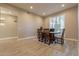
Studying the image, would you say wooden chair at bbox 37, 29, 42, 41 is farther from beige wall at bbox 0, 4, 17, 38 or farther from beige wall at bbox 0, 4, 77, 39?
beige wall at bbox 0, 4, 17, 38

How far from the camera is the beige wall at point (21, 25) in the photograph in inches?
123

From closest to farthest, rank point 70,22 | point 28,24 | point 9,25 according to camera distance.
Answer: point 70,22 < point 9,25 < point 28,24

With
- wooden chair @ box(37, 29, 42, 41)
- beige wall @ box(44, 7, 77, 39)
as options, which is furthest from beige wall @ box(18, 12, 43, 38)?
beige wall @ box(44, 7, 77, 39)

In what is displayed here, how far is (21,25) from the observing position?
3350 mm

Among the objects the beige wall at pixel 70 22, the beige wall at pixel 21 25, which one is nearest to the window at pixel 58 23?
the beige wall at pixel 70 22

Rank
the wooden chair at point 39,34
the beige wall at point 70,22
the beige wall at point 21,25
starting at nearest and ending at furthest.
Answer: the beige wall at point 70,22, the beige wall at point 21,25, the wooden chair at point 39,34

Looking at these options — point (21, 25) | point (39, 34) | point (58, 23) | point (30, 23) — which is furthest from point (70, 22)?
point (21, 25)

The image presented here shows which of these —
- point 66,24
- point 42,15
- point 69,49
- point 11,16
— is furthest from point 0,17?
point 69,49

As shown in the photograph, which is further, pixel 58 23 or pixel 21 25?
pixel 21 25

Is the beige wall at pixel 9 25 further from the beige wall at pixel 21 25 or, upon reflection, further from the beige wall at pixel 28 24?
the beige wall at pixel 28 24

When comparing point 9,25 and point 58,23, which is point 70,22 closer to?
point 58,23

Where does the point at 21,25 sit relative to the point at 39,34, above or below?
above

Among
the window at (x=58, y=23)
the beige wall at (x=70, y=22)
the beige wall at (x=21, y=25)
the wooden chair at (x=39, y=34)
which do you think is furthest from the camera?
the wooden chair at (x=39, y=34)

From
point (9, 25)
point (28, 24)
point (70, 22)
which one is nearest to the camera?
point (70, 22)
